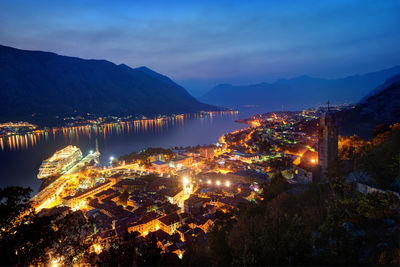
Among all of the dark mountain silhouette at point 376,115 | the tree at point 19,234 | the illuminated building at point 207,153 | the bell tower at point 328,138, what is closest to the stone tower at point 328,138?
the bell tower at point 328,138

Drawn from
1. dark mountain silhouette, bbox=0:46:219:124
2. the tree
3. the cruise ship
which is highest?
dark mountain silhouette, bbox=0:46:219:124

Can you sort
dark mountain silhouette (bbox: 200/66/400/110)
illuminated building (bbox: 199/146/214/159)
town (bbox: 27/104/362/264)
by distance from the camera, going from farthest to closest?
dark mountain silhouette (bbox: 200/66/400/110) → illuminated building (bbox: 199/146/214/159) → town (bbox: 27/104/362/264)

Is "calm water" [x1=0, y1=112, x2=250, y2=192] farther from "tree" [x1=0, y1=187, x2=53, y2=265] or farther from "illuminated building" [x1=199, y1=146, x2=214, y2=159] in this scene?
"tree" [x1=0, y1=187, x2=53, y2=265]

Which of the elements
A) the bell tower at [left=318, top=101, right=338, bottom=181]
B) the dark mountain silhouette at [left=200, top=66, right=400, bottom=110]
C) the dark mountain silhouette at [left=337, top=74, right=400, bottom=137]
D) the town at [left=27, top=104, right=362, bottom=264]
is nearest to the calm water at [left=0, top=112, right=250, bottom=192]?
the town at [left=27, top=104, right=362, bottom=264]

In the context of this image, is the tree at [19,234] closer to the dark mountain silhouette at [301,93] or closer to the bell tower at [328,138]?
the bell tower at [328,138]

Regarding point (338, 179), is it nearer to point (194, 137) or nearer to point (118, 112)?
point (194, 137)

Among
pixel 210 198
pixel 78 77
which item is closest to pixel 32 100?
pixel 78 77

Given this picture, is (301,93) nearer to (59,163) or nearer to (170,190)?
(59,163)
